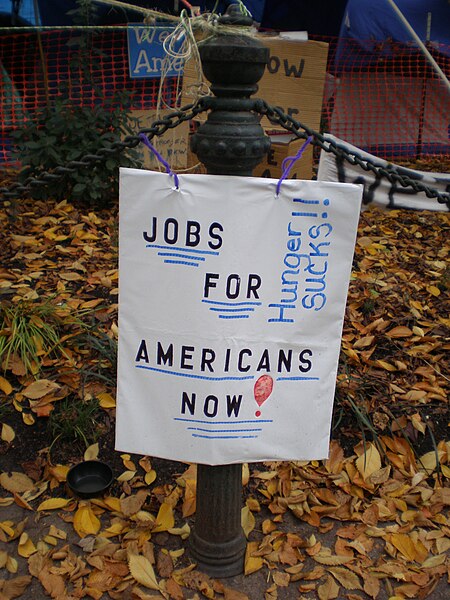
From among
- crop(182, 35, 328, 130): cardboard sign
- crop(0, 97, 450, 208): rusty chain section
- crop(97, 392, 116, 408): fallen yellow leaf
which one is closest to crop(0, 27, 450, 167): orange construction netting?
crop(182, 35, 328, 130): cardboard sign

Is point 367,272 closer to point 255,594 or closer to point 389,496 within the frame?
point 389,496

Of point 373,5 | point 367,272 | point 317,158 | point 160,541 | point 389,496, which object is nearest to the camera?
point 160,541

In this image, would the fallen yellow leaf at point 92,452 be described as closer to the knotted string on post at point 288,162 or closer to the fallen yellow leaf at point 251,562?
the fallen yellow leaf at point 251,562

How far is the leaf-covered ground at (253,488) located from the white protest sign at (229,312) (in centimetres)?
56

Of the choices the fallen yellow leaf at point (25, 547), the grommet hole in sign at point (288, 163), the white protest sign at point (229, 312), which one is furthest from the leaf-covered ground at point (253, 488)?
the grommet hole in sign at point (288, 163)

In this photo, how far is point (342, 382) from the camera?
3.27 meters

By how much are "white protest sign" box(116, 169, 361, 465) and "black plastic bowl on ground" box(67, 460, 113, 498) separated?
655mm

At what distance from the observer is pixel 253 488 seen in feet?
9.35

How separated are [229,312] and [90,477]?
121 cm

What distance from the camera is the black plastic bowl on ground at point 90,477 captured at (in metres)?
2.70

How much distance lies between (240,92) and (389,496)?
177 centimetres

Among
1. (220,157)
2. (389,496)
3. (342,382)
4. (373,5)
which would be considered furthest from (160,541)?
(373,5)

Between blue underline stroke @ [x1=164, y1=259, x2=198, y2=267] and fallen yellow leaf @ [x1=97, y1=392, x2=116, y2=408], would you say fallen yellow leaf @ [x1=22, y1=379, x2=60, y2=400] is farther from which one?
blue underline stroke @ [x1=164, y1=259, x2=198, y2=267]

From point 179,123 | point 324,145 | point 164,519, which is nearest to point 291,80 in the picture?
point 324,145
